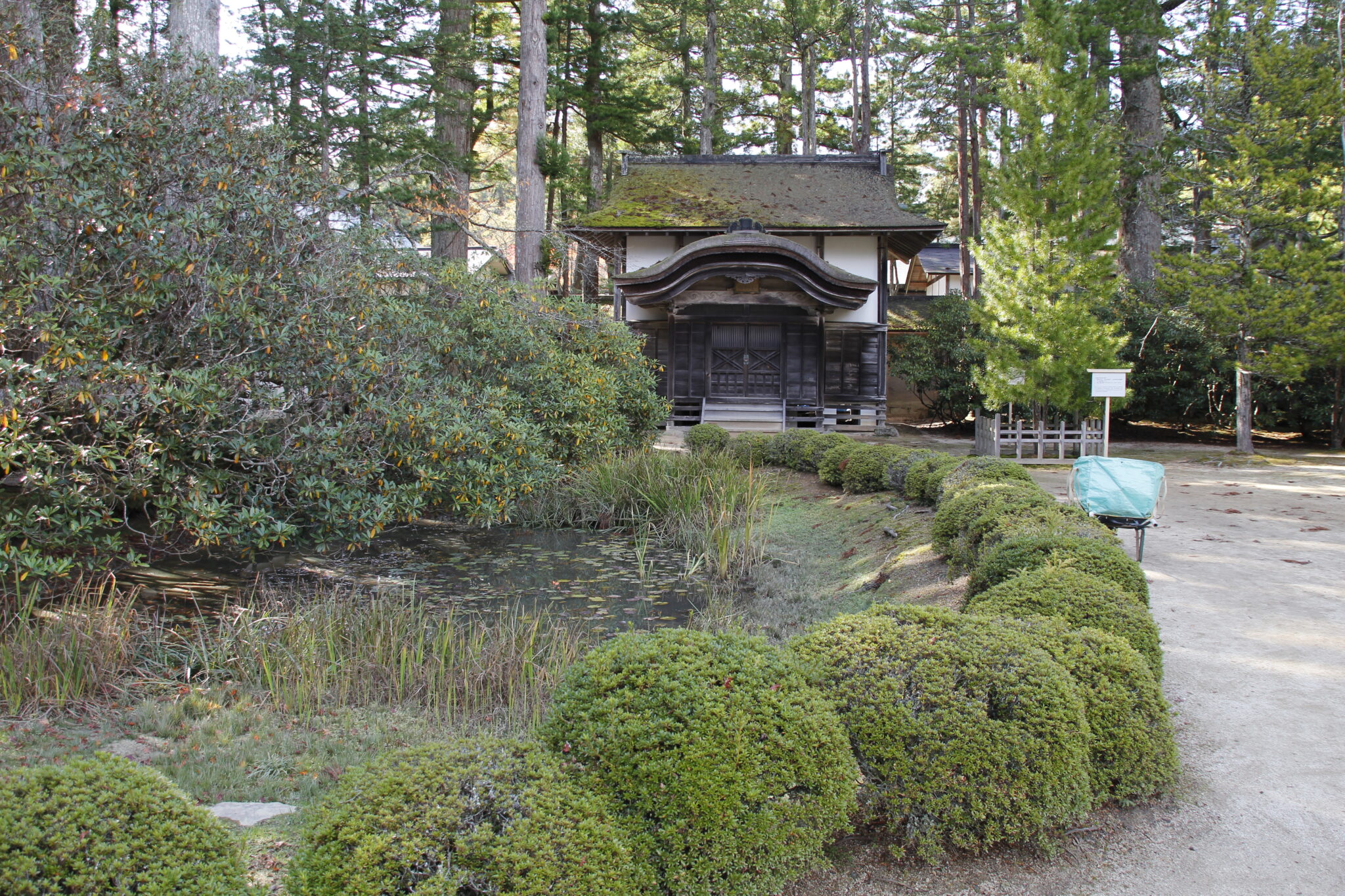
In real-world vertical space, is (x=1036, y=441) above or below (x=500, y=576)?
above

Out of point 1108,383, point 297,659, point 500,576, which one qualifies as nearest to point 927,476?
point 1108,383

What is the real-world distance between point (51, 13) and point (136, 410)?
457 centimetres

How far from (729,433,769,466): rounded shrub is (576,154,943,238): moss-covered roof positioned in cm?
590

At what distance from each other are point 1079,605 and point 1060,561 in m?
0.55

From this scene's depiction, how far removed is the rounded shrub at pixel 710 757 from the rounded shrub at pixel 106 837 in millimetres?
945

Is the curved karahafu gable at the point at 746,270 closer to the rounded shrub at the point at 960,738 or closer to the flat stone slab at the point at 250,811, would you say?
the rounded shrub at the point at 960,738

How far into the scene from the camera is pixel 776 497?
1031cm

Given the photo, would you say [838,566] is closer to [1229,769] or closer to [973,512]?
[973,512]

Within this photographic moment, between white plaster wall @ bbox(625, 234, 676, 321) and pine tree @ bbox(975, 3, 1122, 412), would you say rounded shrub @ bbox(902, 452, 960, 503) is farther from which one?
white plaster wall @ bbox(625, 234, 676, 321)

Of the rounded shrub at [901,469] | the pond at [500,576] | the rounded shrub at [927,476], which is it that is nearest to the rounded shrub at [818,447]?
the rounded shrub at [901,469]

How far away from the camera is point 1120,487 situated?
6.12m

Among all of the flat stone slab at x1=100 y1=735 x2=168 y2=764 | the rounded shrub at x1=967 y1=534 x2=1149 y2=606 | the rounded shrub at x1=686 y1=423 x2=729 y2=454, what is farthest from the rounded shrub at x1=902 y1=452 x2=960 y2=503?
the flat stone slab at x1=100 y1=735 x2=168 y2=764

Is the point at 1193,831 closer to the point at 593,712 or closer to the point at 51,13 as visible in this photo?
the point at 593,712


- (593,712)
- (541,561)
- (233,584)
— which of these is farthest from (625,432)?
(593,712)
